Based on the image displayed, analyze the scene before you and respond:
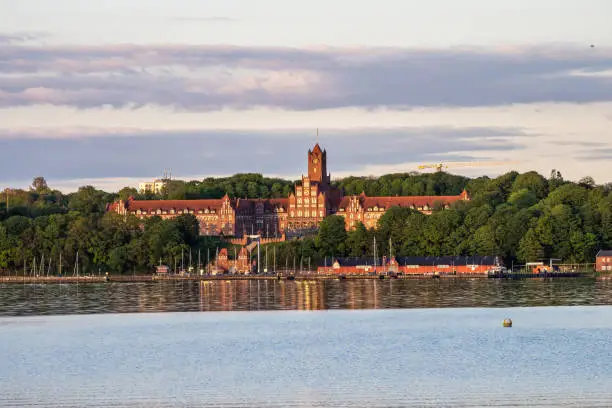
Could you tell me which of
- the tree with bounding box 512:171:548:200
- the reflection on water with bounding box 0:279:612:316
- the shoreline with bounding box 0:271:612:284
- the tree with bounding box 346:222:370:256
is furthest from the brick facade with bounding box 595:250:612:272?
the tree with bounding box 512:171:548:200

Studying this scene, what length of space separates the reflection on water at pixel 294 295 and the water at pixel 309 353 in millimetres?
411

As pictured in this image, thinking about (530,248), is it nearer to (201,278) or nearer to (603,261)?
(603,261)

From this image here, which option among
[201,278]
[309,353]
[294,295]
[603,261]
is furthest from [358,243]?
[309,353]

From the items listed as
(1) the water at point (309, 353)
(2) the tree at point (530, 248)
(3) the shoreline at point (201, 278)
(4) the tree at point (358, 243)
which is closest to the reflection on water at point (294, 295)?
(1) the water at point (309, 353)

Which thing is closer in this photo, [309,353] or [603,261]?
[309,353]

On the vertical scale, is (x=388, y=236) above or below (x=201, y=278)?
above

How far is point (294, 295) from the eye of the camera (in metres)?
110

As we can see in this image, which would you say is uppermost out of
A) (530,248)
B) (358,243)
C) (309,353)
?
(358,243)

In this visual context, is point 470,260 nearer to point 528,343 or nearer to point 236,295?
point 236,295

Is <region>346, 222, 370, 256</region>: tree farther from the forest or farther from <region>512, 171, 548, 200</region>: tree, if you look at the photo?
<region>512, 171, 548, 200</region>: tree

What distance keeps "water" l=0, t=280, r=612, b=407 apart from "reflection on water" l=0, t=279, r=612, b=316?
411mm

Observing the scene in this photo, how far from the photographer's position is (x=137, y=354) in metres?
57.8

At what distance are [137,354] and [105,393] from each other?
12.6m

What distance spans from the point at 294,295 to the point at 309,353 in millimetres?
52370
